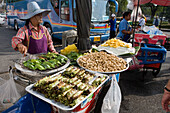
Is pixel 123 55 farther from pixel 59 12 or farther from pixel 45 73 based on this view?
pixel 59 12

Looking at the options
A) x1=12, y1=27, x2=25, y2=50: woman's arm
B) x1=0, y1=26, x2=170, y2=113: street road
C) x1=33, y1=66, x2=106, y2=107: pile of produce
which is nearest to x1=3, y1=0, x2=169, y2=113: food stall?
x1=33, y1=66, x2=106, y2=107: pile of produce

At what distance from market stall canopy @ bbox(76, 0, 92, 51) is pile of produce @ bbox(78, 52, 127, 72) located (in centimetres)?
33

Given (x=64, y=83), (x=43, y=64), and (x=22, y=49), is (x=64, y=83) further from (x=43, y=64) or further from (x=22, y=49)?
(x=22, y=49)

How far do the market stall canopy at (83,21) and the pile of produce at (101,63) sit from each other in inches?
12.9

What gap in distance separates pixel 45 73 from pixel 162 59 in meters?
3.85

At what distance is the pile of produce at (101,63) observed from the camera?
2227 millimetres

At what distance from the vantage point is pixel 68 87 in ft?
5.46

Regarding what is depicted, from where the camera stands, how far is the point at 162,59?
420 cm

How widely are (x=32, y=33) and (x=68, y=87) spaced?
1425mm

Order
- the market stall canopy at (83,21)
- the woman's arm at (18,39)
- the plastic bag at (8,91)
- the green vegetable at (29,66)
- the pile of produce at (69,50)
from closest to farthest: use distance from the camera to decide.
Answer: the green vegetable at (29,66), the plastic bag at (8,91), the woman's arm at (18,39), the market stall canopy at (83,21), the pile of produce at (69,50)

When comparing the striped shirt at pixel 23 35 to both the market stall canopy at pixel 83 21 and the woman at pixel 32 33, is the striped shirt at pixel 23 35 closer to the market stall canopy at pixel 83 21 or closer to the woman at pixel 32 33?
the woman at pixel 32 33

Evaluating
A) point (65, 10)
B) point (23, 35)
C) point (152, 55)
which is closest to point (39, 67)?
point (23, 35)

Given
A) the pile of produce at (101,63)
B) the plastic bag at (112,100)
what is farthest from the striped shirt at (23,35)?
the plastic bag at (112,100)

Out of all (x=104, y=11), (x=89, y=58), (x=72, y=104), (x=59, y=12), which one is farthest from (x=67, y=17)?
(x=72, y=104)
